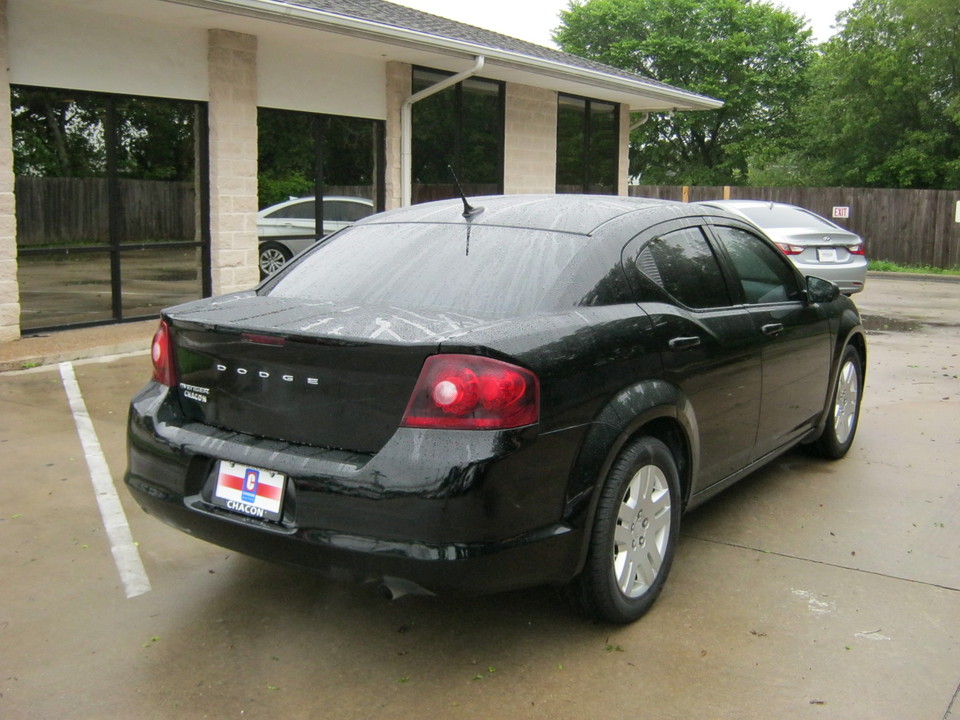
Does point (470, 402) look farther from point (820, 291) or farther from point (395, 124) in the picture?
point (395, 124)

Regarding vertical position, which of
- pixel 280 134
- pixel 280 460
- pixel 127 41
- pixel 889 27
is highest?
pixel 889 27

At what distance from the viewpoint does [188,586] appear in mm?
4117

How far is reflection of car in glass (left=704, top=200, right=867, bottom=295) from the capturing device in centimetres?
1344

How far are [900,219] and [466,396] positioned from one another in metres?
25.0

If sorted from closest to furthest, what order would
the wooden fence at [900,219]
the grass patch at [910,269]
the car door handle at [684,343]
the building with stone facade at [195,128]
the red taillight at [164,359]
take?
the red taillight at [164,359]
the car door handle at [684,343]
the building with stone facade at [195,128]
the grass patch at [910,269]
the wooden fence at [900,219]

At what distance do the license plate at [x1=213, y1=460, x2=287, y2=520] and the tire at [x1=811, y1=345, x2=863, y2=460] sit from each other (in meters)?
3.72

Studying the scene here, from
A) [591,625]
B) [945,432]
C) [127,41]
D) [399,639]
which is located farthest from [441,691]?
[127,41]

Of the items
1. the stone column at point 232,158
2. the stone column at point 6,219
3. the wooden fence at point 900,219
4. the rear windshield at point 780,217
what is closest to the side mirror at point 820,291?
the stone column at point 6,219

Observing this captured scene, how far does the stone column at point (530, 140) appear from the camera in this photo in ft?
51.7

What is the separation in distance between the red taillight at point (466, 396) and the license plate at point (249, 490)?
0.52 metres

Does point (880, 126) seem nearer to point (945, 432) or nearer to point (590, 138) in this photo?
point (590, 138)

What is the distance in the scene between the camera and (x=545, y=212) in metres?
4.31

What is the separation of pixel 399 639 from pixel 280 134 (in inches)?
368

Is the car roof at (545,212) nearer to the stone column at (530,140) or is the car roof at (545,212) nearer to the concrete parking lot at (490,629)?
the concrete parking lot at (490,629)
